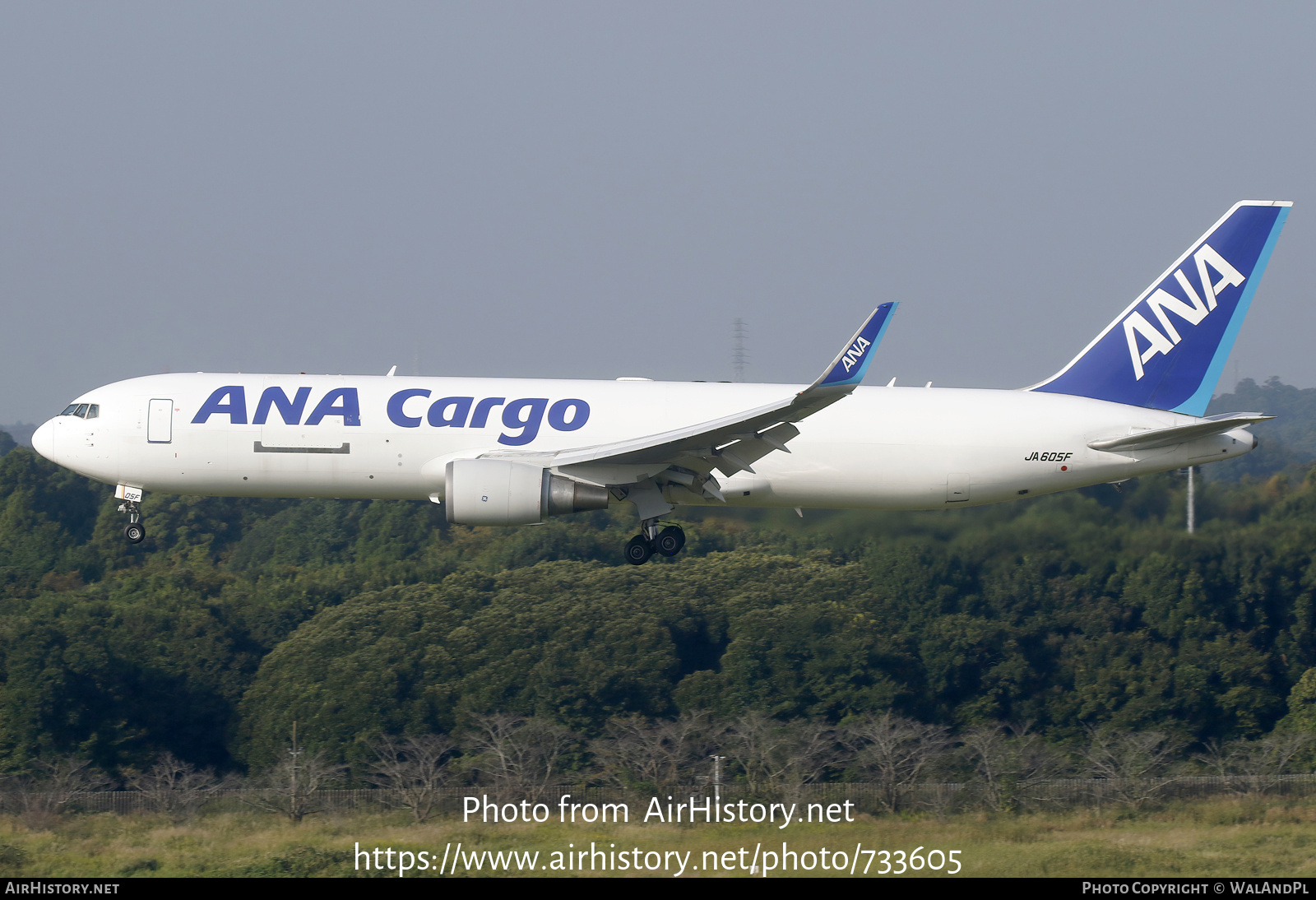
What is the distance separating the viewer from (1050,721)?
186 ft

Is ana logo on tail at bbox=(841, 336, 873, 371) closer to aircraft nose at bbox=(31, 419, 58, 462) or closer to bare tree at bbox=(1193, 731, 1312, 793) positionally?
aircraft nose at bbox=(31, 419, 58, 462)

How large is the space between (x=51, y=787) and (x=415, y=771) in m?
11.9

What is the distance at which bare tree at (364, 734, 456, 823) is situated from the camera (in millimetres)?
40938

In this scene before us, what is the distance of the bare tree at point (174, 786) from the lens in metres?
41.8

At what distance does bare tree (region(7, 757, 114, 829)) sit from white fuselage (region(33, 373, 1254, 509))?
16680mm

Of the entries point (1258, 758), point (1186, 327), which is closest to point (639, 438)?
point (1186, 327)

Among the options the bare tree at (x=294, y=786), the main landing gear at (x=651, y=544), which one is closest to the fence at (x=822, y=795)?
the bare tree at (x=294, y=786)

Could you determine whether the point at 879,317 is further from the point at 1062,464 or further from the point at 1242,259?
the point at 1242,259

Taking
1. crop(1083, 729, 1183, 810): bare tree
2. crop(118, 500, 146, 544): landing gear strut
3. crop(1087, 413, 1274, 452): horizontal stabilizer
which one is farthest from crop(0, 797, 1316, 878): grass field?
crop(1087, 413, 1274, 452): horizontal stabilizer

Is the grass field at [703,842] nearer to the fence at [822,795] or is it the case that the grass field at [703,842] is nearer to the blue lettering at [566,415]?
the fence at [822,795]

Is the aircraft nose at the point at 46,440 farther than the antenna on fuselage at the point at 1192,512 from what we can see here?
No

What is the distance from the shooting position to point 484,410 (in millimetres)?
27438

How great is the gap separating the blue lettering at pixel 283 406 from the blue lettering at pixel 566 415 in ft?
16.2

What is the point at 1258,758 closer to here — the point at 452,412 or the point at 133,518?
the point at 452,412
